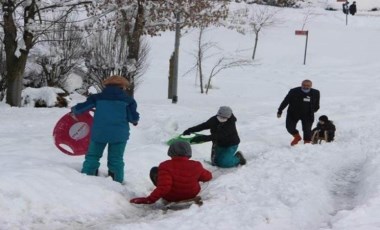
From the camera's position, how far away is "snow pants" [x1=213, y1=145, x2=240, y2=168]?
937cm

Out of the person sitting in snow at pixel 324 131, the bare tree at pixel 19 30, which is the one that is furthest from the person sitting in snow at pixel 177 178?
the bare tree at pixel 19 30

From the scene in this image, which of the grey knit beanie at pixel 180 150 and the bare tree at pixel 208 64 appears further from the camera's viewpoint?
the bare tree at pixel 208 64

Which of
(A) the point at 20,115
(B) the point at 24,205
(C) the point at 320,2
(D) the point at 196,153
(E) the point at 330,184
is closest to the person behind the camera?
(B) the point at 24,205

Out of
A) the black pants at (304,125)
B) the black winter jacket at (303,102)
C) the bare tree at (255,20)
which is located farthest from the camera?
the bare tree at (255,20)

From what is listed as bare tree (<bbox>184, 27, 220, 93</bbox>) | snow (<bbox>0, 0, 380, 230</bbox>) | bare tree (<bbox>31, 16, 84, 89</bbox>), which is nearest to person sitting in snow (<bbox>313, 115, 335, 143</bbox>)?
snow (<bbox>0, 0, 380, 230</bbox>)

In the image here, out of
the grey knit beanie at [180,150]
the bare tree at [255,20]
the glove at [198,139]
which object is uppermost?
the bare tree at [255,20]

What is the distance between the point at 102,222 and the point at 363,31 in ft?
144

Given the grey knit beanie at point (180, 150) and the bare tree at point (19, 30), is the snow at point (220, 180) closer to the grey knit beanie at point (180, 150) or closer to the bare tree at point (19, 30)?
the grey knit beanie at point (180, 150)

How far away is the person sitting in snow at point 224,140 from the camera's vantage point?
9.41m

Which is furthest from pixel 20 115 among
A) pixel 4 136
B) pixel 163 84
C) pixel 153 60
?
pixel 153 60

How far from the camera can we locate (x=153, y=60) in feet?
121

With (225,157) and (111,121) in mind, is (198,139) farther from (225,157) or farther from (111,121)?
(111,121)

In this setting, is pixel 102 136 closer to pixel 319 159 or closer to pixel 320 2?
pixel 319 159

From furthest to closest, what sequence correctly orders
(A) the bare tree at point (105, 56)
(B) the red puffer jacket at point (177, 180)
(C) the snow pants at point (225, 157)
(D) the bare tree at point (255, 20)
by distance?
(D) the bare tree at point (255, 20), (A) the bare tree at point (105, 56), (C) the snow pants at point (225, 157), (B) the red puffer jacket at point (177, 180)
